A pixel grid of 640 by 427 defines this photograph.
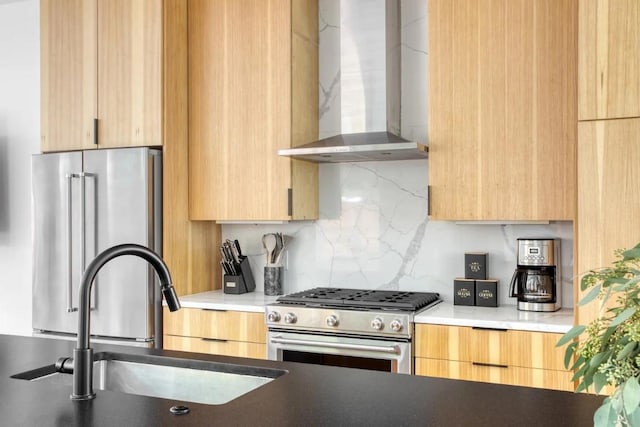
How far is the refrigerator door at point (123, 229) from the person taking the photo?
344cm

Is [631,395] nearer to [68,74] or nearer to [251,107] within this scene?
[251,107]

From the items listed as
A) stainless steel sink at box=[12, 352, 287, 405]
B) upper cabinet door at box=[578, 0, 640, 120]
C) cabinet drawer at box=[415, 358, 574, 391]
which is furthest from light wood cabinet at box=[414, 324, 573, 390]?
stainless steel sink at box=[12, 352, 287, 405]

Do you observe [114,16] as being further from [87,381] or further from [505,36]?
[87,381]

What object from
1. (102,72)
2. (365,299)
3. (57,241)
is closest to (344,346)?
(365,299)

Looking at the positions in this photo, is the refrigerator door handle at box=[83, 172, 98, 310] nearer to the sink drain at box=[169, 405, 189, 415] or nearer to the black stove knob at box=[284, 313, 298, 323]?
the black stove knob at box=[284, 313, 298, 323]

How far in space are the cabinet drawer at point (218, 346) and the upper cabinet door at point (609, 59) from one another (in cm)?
195

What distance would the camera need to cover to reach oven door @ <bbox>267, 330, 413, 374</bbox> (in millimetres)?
2857

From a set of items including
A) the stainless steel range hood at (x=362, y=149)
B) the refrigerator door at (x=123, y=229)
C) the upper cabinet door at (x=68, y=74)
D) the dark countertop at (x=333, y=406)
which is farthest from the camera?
the upper cabinet door at (x=68, y=74)

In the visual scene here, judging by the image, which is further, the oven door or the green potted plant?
the oven door

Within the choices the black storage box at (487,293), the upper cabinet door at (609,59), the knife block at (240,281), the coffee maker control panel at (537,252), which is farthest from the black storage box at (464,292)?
the knife block at (240,281)

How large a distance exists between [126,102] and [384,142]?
1.57m

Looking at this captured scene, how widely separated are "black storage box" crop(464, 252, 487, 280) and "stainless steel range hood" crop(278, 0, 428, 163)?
2.00 ft

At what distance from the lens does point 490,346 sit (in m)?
2.73

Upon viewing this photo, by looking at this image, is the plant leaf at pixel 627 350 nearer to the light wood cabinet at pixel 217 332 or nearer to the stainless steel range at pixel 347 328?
the stainless steel range at pixel 347 328
